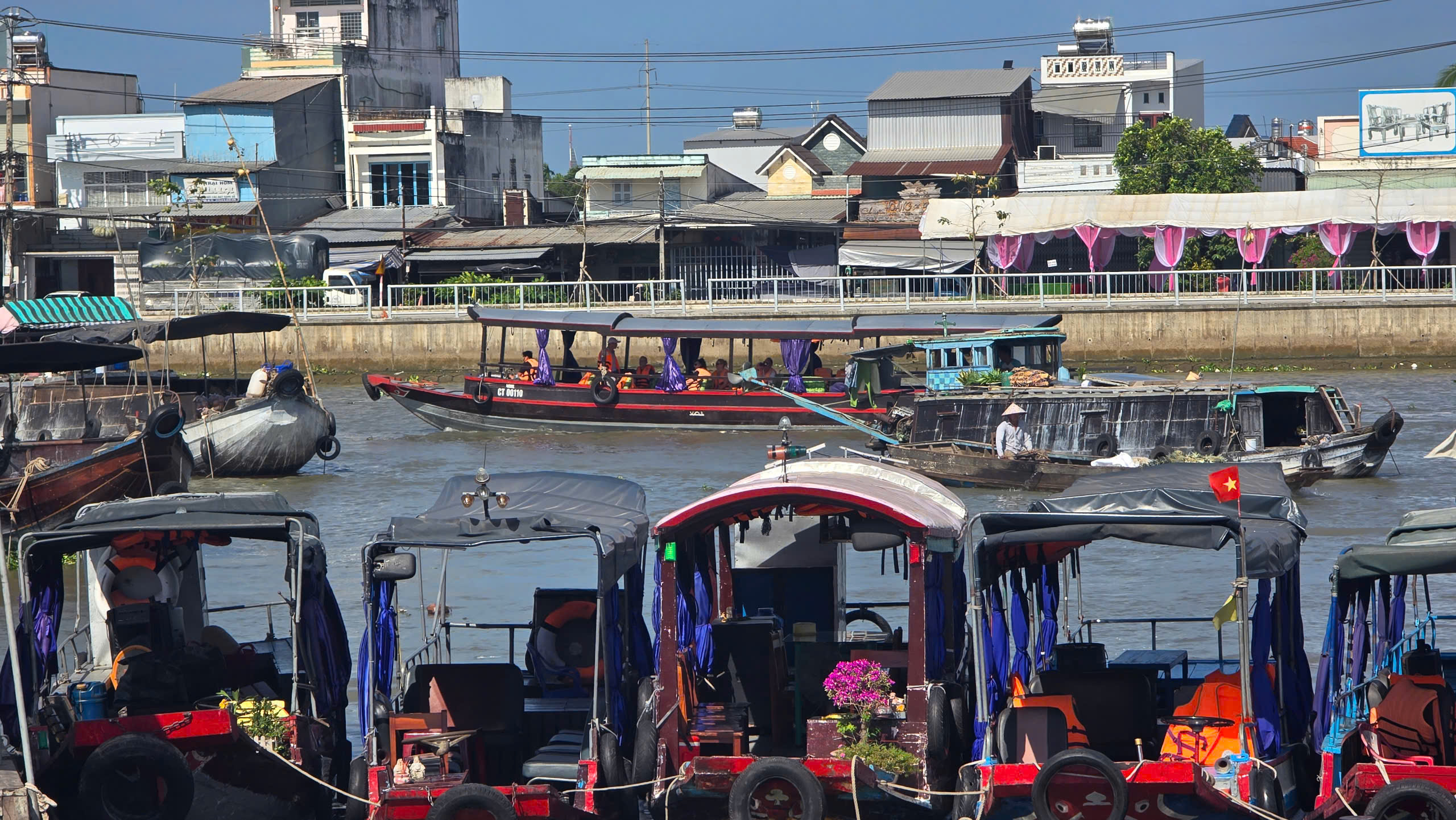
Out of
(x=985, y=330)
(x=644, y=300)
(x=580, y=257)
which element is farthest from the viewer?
(x=580, y=257)

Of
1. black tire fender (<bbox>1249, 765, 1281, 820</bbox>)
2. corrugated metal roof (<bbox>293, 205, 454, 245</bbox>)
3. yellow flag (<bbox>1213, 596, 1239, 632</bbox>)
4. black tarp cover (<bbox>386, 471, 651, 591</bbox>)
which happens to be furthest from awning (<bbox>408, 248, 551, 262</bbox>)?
black tire fender (<bbox>1249, 765, 1281, 820</bbox>)

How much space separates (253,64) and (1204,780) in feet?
141

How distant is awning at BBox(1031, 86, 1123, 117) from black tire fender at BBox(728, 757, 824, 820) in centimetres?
4468

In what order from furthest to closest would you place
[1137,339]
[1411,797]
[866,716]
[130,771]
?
[1137,339] < [866,716] < [130,771] < [1411,797]

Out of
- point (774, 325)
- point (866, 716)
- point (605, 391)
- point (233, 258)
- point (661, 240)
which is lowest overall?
point (866, 716)

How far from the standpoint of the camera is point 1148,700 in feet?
26.8

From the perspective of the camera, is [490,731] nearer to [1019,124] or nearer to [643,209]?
[643,209]

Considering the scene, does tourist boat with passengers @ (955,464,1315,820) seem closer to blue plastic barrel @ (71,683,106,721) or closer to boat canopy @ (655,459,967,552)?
boat canopy @ (655,459,967,552)

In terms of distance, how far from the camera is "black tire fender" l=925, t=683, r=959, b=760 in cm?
779

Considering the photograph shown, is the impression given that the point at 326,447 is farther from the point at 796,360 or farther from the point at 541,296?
the point at 541,296

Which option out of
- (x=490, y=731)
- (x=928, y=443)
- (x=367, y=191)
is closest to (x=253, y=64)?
(x=367, y=191)

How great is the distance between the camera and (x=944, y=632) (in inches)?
337

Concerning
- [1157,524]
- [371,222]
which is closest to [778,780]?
[1157,524]

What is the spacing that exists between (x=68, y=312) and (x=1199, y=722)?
75.5 feet
